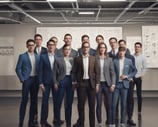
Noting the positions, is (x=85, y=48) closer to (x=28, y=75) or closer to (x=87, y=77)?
(x=87, y=77)

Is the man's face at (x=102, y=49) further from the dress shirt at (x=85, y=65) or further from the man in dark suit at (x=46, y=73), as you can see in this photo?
the man in dark suit at (x=46, y=73)

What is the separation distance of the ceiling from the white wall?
0.90 feet

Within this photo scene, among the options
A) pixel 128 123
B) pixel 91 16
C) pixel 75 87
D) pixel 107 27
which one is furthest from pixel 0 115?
pixel 107 27

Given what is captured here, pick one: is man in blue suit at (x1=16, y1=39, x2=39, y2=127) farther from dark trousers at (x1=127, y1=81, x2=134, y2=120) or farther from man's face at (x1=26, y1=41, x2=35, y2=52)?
dark trousers at (x1=127, y1=81, x2=134, y2=120)

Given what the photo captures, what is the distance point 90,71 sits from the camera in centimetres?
600

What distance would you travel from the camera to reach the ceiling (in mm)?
8281

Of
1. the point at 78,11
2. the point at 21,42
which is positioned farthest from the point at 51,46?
the point at 21,42

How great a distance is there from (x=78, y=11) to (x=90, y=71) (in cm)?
370

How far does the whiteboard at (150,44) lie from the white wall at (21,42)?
21 cm

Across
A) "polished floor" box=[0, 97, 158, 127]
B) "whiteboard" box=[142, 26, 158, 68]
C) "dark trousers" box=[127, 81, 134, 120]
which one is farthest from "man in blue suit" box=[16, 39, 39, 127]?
"whiteboard" box=[142, 26, 158, 68]

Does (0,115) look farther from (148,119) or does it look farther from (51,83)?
(148,119)

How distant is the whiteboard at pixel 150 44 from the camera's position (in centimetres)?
1120

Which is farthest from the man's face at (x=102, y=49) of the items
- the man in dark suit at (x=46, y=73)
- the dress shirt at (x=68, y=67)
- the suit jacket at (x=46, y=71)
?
the suit jacket at (x=46, y=71)

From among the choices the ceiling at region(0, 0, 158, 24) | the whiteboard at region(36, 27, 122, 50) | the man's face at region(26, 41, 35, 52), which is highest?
the ceiling at region(0, 0, 158, 24)
